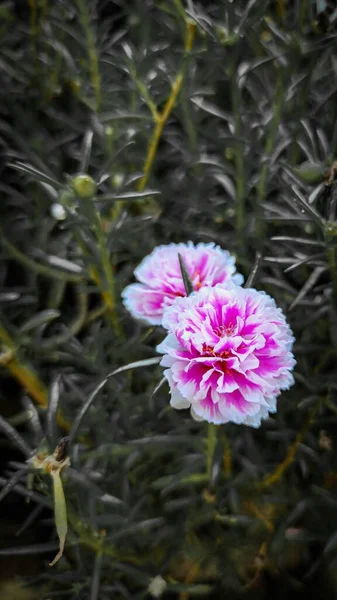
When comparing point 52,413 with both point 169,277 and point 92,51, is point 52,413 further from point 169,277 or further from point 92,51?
point 92,51

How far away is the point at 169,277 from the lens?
553 mm

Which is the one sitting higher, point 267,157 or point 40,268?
point 267,157

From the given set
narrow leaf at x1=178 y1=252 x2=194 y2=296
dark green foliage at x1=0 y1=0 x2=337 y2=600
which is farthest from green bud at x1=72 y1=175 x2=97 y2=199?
narrow leaf at x1=178 y1=252 x2=194 y2=296

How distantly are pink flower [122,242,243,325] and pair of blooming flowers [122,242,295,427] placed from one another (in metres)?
0.06

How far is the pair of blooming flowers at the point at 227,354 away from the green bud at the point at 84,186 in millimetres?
167

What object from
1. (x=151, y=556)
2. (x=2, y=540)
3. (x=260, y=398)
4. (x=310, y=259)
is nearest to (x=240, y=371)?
(x=260, y=398)

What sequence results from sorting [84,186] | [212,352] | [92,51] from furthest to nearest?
1. [92,51]
2. [84,186]
3. [212,352]

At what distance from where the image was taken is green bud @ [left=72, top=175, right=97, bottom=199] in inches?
22.2

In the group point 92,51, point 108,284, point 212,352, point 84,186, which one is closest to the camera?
point 212,352

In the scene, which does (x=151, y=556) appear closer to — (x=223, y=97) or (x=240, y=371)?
(x=240, y=371)

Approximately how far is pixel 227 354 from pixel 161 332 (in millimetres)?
170

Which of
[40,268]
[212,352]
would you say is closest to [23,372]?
[40,268]

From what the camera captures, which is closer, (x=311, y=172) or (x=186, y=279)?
(x=186, y=279)

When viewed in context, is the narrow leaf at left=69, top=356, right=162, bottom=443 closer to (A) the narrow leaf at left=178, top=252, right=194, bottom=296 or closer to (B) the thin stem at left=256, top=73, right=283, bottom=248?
(A) the narrow leaf at left=178, top=252, right=194, bottom=296
